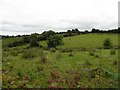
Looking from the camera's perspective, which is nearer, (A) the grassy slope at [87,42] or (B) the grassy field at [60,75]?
(B) the grassy field at [60,75]

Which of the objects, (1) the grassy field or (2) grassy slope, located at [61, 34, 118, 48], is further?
(2) grassy slope, located at [61, 34, 118, 48]

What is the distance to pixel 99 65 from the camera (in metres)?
14.5

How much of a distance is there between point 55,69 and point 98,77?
2519 millimetres

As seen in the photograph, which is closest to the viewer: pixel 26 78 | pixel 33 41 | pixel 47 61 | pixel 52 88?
pixel 52 88

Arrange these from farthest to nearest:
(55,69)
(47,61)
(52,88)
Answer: (47,61), (55,69), (52,88)

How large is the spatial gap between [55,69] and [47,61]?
Result: 7.68ft

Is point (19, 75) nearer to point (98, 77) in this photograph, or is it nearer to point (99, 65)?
point (98, 77)

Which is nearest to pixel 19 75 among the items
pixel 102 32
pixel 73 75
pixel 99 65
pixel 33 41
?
pixel 73 75

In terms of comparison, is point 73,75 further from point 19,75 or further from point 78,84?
point 19,75

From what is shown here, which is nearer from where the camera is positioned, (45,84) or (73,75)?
(45,84)

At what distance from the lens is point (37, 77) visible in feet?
38.5

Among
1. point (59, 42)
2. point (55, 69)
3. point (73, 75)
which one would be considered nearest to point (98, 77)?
point (73, 75)

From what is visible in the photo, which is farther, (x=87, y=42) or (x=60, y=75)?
(x=87, y=42)

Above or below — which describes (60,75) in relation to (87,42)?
above
